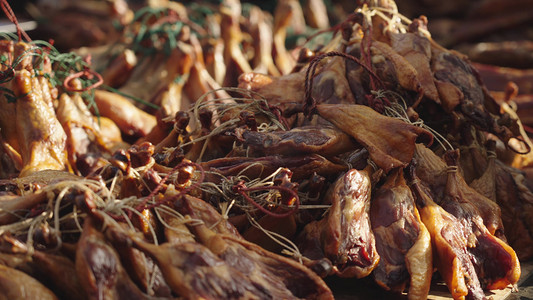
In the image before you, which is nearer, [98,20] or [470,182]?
[470,182]

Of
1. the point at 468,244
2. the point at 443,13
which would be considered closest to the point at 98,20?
the point at 443,13

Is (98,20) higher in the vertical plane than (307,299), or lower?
lower

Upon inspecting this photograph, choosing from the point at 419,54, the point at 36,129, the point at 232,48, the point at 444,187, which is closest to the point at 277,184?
the point at 444,187

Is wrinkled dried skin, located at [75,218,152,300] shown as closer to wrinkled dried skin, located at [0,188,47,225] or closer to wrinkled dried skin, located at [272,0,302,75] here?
wrinkled dried skin, located at [0,188,47,225]

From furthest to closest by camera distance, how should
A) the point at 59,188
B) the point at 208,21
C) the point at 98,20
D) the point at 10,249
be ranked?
the point at 98,20
the point at 208,21
the point at 59,188
the point at 10,249

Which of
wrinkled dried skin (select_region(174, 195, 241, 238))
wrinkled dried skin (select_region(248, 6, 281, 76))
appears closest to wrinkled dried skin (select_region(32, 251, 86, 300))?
wrinkled dried skin (select_region(174, 195, 241, 238))

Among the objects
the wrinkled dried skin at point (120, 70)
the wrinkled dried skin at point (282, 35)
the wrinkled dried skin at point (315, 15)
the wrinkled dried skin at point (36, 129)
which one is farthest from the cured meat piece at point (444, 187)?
the wrinkled dried skin at point (315, 15)

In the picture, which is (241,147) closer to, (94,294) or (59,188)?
(59,188)
